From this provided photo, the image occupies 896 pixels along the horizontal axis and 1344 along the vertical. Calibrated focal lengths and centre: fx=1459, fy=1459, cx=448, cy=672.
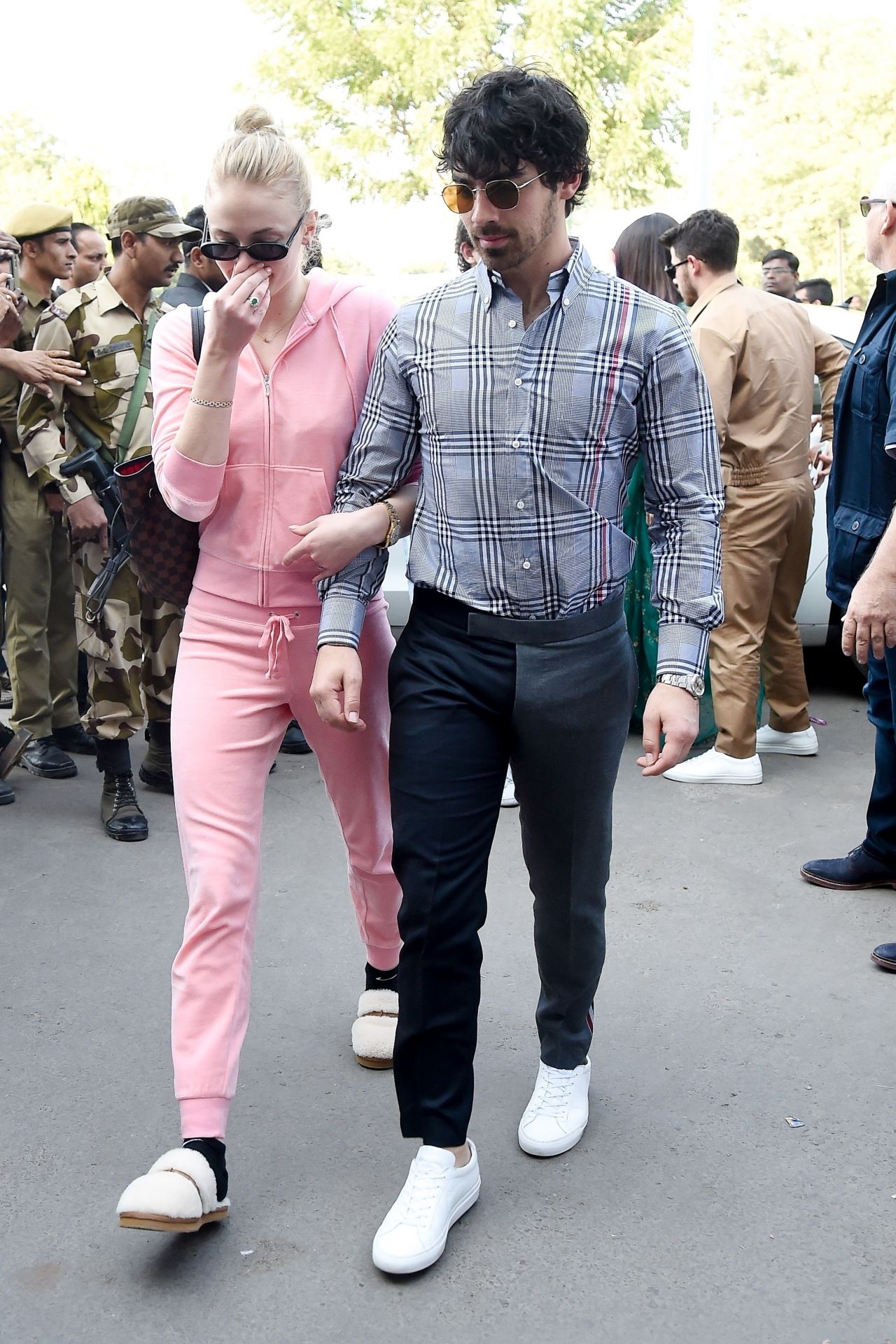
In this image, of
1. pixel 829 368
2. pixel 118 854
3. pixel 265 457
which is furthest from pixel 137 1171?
pixel 829 368

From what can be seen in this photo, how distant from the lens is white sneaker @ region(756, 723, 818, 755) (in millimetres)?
6570

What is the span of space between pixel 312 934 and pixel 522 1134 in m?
1.42

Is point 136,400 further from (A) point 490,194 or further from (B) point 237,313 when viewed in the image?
(A) point 490,194

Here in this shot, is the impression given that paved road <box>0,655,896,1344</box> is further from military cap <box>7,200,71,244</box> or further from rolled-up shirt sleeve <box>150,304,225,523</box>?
military cap <box>7,200,71,244</box>

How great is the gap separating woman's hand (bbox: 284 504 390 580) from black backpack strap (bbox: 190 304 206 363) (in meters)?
0.42

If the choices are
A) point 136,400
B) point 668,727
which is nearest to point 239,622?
point 668,727

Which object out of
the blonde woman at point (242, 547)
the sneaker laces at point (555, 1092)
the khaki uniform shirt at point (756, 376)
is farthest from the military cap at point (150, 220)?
the sneaker laces at point (555, 1092)

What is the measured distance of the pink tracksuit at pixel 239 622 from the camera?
281 cm

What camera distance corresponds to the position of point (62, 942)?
175 inches

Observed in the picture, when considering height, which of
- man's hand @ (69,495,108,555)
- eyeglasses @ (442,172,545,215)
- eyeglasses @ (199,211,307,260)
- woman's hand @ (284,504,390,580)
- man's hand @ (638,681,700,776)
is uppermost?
eyeglasses @ (442,172,545,215)

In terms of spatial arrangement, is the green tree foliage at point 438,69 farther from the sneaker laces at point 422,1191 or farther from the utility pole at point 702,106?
the sneaker laces at point 422,1191

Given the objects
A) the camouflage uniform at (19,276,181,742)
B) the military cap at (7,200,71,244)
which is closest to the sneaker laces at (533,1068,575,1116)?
the camouflage uniform at (19,276,181,742)

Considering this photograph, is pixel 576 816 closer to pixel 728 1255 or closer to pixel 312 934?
pixel 728 1255

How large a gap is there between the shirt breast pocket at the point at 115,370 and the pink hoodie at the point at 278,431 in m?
2.62
